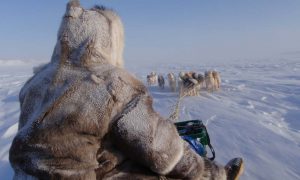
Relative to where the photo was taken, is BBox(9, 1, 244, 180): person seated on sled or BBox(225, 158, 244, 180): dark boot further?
BBox(225, 158, 244, 180): dark boot

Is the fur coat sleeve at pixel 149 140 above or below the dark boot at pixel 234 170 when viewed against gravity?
above

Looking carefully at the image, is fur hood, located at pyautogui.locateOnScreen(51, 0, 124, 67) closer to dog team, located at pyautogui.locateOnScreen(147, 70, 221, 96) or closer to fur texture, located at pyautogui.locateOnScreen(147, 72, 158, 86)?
dog team, located at pyautogui.locateOnScreen(147, 70, 221, 96)

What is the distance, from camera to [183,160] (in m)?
1.89

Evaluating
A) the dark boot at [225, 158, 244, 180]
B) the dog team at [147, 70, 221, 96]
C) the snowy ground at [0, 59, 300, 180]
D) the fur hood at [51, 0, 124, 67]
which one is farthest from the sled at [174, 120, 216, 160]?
the dog team at [147, 70, 221, 96]

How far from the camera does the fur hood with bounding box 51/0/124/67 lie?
1.79 meters

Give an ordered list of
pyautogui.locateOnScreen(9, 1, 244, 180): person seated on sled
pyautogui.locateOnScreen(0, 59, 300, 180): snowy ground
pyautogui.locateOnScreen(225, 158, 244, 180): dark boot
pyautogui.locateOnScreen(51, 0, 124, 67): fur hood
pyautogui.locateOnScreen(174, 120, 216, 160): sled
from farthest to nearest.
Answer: pyautogui.locateOnScreen(0, 59, 300, 180): snowy ground → pyautogui.locateOnScreen(174, 120, 216, 160): sled → pyautogui.locateOnScreen(225, 158, 244, 180): dark boot → pyautogui.locateOnScreen(51, 0, 124, 67): fur hood → pyautogui.locateOnScreen(9, 1, 244, 180): person seated on sled

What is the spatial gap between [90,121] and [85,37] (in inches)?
16.2

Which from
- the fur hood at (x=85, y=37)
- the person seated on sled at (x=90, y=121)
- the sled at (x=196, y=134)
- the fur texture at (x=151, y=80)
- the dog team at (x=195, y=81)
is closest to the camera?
the person seated on sled at (x=90, y=121)

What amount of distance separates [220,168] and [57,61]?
3.68 ft

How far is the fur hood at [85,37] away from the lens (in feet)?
5.86

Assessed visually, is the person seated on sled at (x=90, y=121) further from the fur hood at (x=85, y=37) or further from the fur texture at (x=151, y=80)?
the fur texture at (x=151, y=80)

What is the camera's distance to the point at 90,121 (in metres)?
1.65

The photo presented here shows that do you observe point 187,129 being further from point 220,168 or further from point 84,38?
point 84,38

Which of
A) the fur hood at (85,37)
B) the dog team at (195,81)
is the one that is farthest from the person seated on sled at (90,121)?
the dog team at (195,81)
